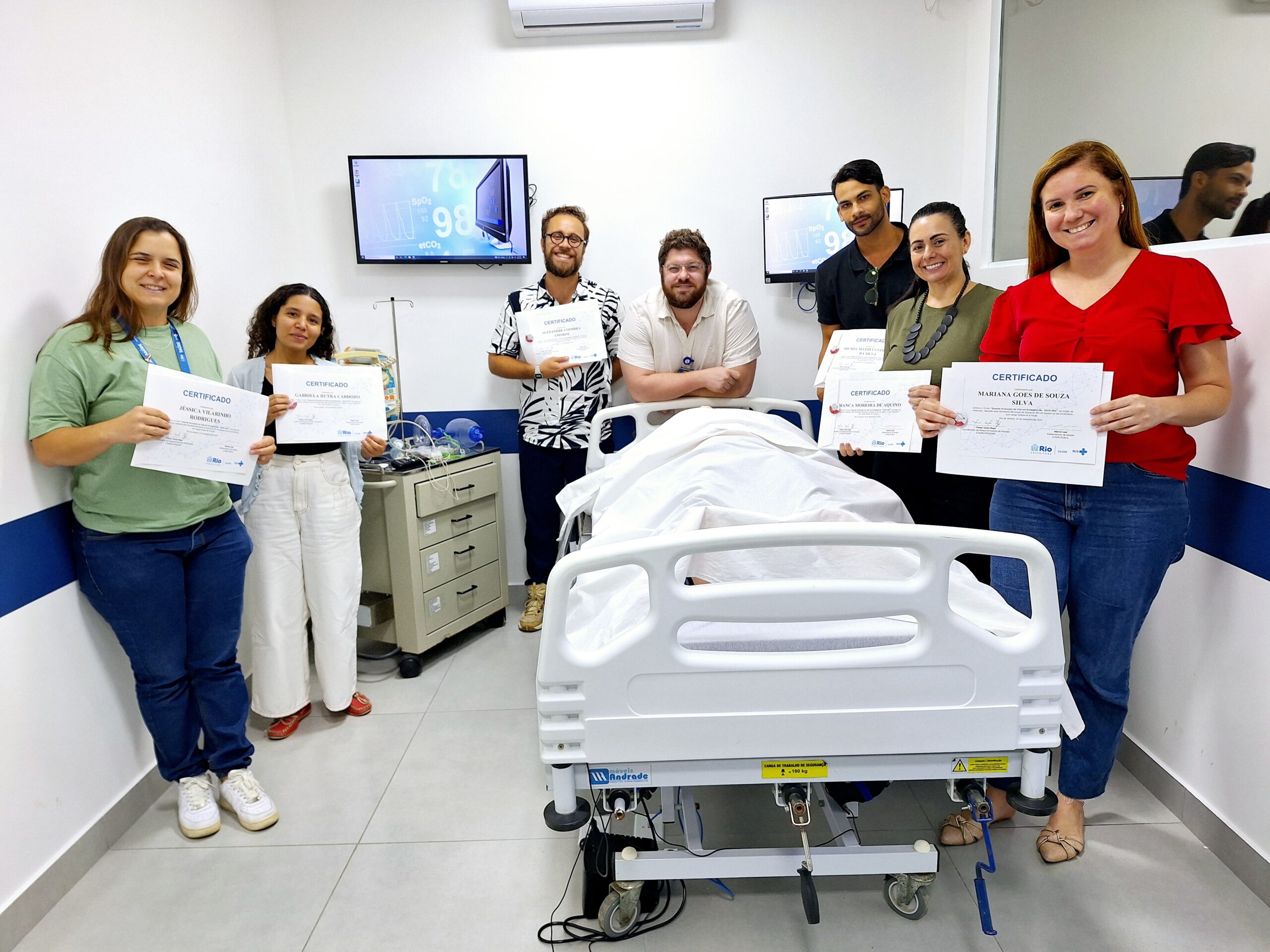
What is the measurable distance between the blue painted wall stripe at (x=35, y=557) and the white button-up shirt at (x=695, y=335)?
2.05m

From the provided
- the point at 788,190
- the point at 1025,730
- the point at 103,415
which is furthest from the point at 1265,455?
the point at 103,415

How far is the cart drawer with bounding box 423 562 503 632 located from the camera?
3.30 meters

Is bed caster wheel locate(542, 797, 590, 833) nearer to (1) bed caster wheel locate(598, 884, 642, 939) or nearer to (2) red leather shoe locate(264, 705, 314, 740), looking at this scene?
(1) bed caster wheel locate(598, 884, 642, 939)

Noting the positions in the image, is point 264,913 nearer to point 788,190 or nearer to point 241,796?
point 241,796

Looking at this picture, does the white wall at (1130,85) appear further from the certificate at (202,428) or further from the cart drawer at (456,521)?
the certificate at (202,428)

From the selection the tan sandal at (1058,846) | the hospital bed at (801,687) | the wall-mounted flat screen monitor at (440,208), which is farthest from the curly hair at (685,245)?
the tan sandal at (1058,846)

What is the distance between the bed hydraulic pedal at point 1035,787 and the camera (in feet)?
4.68

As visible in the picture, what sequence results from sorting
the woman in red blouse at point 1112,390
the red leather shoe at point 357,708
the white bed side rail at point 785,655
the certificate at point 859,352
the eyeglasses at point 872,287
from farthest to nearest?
the red leather shoe at point 357,708 < the eyeglasses at point 872,287 < the certificate at point 859,352 < the woman in red blouse at point 1112,390 < the white bed side rail at point 785,655

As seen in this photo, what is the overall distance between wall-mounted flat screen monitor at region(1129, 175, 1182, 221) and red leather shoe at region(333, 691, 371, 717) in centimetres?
305

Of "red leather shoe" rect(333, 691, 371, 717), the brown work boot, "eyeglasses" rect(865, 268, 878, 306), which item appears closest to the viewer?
"eyeglasses" rect(865, 268, 878, 306)

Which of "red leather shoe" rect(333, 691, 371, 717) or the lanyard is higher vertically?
the lanyard

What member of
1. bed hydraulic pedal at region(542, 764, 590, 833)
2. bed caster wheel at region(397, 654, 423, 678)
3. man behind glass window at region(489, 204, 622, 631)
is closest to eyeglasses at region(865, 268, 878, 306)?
man behind glass window at region(489, 204, 622, 631)

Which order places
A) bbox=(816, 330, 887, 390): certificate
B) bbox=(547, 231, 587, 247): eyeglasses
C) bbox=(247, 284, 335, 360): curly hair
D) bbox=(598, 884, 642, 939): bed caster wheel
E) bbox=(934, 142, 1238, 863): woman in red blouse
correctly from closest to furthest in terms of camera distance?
bbox=(934, 142, 1238, 863): woman in red blouse → bbox=(598, 884, 642, 939): bed caster wheel → bbox=(816, 330, 887, 390): certificate → bbox=(247, 284, 335, 360): curly hair → bbox=(547, 231, 587, 247): eyeglasses

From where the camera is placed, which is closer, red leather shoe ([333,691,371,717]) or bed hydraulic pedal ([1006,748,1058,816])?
bed hydraulic pedal ([1006,748,1058,816])
